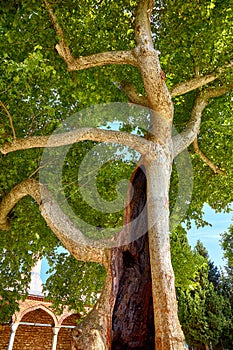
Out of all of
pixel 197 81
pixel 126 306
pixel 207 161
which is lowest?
pixel 126 306

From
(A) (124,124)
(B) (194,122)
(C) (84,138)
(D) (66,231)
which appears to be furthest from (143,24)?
(D) (66,231)

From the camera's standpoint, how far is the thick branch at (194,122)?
6.50m

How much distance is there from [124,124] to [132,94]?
1432 millimetres

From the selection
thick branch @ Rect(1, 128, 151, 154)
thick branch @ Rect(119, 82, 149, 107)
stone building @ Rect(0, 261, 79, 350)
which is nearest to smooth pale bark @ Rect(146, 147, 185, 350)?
thick branch @ Rect(1, 128, 151, 154)

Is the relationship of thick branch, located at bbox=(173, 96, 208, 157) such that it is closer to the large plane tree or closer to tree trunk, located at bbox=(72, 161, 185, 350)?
the large plane tree

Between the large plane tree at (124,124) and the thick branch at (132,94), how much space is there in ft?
0.10

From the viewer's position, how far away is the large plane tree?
182 inches

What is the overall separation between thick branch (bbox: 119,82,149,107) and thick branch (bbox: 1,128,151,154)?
7.37 ft

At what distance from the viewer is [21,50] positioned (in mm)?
6285

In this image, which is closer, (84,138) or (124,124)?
(84,138)

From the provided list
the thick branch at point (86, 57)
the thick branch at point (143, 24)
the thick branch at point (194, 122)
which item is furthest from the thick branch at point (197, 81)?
the thick branch at point (86, 57)

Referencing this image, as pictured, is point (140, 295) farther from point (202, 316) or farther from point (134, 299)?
point (202, 316)

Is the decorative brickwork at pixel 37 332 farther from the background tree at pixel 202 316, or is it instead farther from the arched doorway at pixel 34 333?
the background tree at pixel 202 316

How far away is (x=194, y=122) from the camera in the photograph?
721 centimetres
